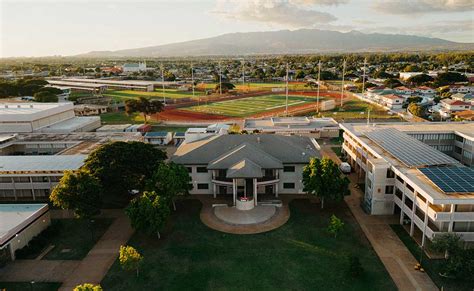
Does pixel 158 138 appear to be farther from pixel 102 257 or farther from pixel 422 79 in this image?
pixel 422 79

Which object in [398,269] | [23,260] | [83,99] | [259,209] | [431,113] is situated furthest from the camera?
[83,99]

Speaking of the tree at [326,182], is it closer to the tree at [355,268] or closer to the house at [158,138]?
the tree at [355,268]

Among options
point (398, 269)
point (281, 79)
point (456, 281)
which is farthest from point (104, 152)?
point (281, 79)

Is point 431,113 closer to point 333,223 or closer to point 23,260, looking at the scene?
point 333,223

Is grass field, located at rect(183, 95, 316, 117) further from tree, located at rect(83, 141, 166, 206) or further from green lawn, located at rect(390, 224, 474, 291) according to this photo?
green lawn, located at rect(390, 224, 474, 291)

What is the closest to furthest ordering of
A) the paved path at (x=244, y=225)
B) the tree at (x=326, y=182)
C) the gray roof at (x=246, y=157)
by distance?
1. the paved path at (x=244, y=225)
2. the tree at (x=326, y=182)
3. the gray roof at (x=246, y=157)

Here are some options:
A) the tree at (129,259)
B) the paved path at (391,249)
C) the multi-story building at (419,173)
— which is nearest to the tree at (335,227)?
the paved path at (391,249)
